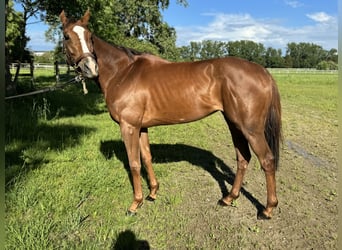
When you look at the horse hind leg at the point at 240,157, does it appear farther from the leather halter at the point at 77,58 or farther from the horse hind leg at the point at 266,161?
the leather halter at the point at 77,58

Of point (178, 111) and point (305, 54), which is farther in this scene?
point (305, 54)

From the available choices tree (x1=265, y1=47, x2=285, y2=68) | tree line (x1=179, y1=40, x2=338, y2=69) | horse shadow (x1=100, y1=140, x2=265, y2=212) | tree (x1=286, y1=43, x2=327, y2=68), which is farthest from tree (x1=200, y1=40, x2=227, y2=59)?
horse shadow (x1=100, y1=140, x2=265, y2=212)

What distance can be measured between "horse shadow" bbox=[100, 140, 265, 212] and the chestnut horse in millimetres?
931

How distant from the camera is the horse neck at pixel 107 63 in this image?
4.02 meters

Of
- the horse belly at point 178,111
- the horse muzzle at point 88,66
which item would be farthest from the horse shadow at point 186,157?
the horse muzzle at point 88,66

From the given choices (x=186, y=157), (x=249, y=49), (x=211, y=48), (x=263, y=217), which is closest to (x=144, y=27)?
(x=186, y=157)

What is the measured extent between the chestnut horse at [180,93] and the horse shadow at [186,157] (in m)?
0.93

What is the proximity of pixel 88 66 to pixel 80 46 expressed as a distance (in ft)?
0.85

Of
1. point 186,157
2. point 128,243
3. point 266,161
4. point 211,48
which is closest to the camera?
point 128,243

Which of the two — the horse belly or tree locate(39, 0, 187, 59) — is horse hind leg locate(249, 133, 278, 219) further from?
tree locate(39, 0, 187, 59)

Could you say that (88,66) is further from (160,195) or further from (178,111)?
(160,195)

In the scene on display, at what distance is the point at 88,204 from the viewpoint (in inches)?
157

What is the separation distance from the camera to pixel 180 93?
3816 millimetres

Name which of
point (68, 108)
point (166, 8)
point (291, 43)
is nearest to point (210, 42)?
point (291, 43)
